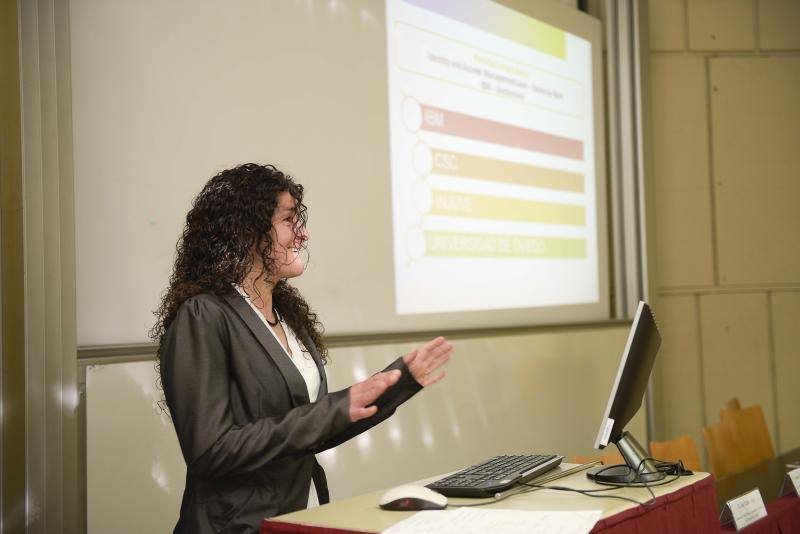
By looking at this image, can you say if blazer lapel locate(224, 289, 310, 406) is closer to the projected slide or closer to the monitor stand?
the monitor stand

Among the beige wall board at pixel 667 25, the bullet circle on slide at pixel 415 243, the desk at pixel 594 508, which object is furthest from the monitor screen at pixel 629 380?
the beige wall board at pixel 667 25

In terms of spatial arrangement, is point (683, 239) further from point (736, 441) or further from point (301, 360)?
point (301, 360)

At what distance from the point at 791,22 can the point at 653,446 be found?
348cm

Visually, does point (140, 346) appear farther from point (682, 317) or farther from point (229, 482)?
point (682, 317)

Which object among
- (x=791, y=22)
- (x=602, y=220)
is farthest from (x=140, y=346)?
(x=791, y=22)

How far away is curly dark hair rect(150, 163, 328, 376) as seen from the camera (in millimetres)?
1709

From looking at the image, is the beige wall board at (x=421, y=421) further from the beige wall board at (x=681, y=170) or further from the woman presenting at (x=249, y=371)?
the beige wall board at (x=681, y=170)

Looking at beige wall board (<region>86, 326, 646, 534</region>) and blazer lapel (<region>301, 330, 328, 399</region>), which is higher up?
blazer lapel (<region>301, 330, 328, 399</region>)

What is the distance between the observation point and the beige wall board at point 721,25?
4.97 metres

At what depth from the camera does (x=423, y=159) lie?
3.46 meters

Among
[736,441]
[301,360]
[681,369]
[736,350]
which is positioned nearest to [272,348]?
[301,360]

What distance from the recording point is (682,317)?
16.1 feet

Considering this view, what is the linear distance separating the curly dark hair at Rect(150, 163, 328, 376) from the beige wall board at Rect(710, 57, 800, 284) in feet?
12.6

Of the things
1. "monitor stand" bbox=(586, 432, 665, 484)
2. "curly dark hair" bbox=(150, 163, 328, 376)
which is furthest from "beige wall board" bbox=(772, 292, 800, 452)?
"curly dark hair" bbox=(150, 163, 328, 376)
